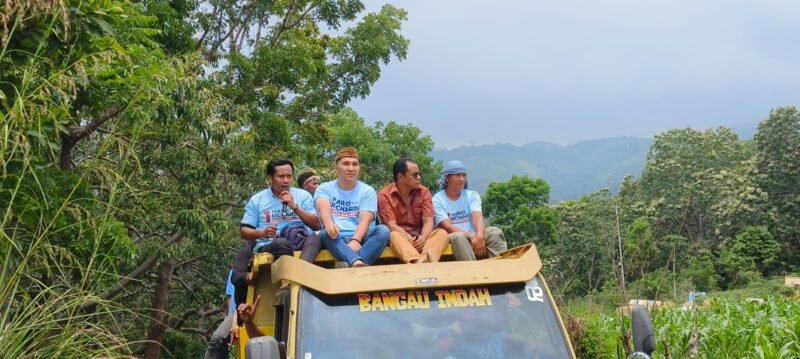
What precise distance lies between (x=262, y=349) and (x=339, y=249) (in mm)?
1854

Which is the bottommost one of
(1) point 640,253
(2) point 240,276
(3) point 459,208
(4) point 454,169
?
(2) point 240,276

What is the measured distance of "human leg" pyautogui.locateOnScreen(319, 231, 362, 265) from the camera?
6.00 m

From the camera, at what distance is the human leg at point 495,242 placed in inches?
255

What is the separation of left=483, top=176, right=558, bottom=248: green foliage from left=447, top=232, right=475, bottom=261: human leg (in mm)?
44733

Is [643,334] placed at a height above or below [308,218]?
below

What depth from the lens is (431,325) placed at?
4906 mm

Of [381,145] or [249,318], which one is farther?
[381,145]

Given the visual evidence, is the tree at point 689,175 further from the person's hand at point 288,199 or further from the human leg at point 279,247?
the human leg at point 279,247

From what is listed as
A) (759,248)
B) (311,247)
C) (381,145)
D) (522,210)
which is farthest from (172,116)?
(522,210)

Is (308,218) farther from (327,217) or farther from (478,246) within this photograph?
(478,246)

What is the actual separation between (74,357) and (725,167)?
5157 cm

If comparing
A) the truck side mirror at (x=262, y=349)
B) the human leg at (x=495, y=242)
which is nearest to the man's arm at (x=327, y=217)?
the human leg at (x=495, y=242)

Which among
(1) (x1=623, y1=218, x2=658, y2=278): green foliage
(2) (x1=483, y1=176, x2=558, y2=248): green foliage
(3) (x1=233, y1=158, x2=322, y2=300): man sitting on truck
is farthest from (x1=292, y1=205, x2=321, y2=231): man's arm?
(2) (x1=483, y1=176, x2=558, y2=248): green foliage

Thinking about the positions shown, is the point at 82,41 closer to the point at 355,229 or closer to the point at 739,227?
the point at 355,229
